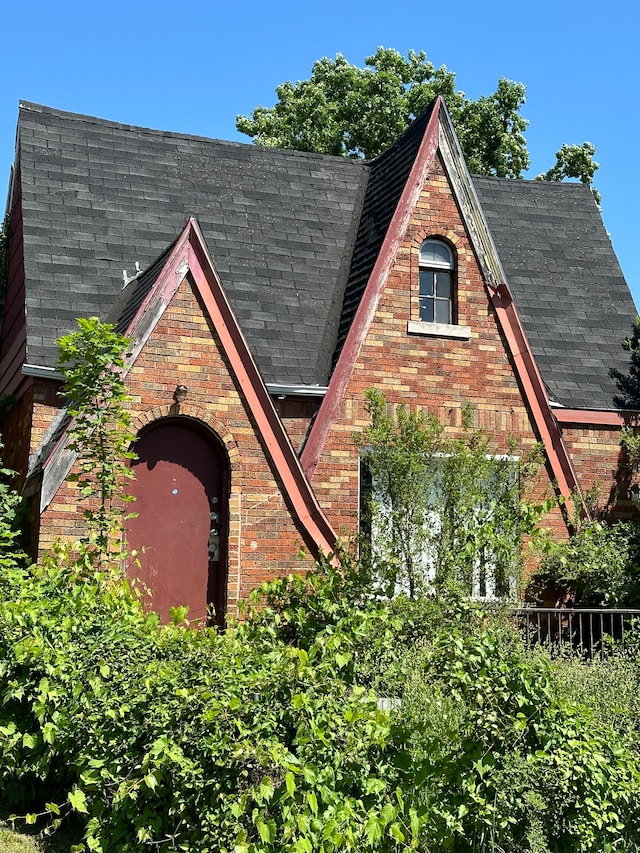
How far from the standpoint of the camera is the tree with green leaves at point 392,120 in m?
27.5

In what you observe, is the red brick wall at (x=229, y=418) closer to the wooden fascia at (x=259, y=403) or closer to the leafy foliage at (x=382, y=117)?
the wooden fascia at (x=259, y=403)

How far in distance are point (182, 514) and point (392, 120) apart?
20178 mm

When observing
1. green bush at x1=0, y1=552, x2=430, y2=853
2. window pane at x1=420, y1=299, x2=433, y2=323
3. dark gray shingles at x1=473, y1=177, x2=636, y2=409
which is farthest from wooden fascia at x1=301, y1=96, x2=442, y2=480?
green bush at x1=0, y1=552, x2=430, y2=853

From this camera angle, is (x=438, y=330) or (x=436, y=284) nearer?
(x=438, y=330)

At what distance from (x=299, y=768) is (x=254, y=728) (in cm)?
36

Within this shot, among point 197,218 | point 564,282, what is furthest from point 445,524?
point 564,282

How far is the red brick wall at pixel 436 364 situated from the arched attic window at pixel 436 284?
0.51 ft

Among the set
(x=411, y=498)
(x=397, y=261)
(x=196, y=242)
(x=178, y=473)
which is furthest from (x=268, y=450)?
(x=397, y=261)

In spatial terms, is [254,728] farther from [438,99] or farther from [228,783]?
[438,99]

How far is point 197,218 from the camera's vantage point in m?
13.3

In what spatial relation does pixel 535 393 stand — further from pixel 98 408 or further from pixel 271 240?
pixel 98 408

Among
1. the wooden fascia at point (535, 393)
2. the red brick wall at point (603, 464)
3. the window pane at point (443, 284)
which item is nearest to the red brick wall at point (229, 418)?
the window pane at point (443, 284)

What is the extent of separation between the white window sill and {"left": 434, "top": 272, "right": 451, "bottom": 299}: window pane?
0.49 meters

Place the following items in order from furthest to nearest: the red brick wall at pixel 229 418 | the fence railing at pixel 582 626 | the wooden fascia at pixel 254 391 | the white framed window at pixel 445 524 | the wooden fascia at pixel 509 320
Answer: the wooden fascia at pixel 509 320
the wooden fascia at pixel 254 391
the fence railing at pixel 582 626
the red brick wall at pixel 229 418
the white framed window at pixel 445 524
